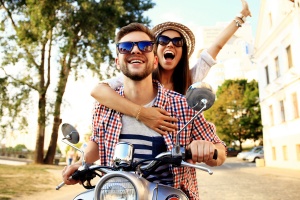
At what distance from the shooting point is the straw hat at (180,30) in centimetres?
269

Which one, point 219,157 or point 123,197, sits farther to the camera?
point 219,157

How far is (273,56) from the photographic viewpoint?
21.0 m

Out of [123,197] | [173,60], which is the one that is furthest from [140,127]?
[173,60]

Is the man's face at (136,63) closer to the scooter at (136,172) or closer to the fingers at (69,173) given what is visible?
the scooter at (136,172)

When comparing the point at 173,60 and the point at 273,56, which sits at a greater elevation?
the point at 273,56

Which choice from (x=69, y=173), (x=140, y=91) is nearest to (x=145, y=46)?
(x=140, y=91)

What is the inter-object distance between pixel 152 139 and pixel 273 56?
20.9 m

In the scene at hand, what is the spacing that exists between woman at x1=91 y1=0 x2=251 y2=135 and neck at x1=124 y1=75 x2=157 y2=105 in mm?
75

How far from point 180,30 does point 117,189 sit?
179cm

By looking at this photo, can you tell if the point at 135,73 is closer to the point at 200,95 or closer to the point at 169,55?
the point at 200,95

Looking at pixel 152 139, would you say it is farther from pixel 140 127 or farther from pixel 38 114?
pixel 38 114

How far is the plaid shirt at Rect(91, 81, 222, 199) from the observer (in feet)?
5.77

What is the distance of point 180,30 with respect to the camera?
2.76 metres

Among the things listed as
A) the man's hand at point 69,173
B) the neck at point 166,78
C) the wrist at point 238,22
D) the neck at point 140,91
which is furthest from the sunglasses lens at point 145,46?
the wrist at point 238,22
